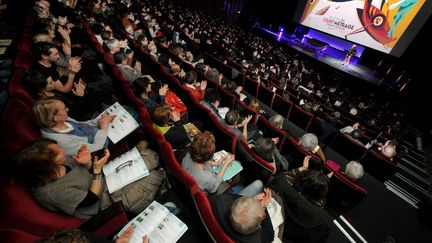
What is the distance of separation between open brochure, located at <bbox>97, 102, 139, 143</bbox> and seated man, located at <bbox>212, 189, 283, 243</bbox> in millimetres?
1107

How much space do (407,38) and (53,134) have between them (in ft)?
37.5

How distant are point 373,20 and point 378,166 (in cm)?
907

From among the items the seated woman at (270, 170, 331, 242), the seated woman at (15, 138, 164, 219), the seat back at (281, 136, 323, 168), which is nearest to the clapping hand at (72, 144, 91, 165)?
the seated woman at (15, 138, 164, 219)

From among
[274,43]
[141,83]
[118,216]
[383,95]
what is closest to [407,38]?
[383,95]

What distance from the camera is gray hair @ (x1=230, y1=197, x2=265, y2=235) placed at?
1086mm

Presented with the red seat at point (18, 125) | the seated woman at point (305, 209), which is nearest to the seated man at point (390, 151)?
the seated woman at point (305, 209)

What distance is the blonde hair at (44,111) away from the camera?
1.33 meters

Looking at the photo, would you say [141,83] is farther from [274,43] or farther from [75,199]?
[274,43]

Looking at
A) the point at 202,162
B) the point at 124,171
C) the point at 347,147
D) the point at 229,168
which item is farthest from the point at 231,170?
the point at 347,147

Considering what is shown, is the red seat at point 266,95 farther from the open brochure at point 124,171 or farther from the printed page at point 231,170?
the open brochure at point 124,171

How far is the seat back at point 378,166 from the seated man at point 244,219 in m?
2.62

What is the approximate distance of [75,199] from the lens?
113 cm

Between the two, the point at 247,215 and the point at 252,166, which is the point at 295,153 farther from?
the point at 247,215

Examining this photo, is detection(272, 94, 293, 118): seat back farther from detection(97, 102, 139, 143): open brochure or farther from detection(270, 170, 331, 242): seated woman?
detection(97, 102, 139, 143): open brochure
